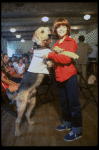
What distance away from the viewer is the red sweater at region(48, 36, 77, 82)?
3.95 feet

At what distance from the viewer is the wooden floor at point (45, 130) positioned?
132 centimetres

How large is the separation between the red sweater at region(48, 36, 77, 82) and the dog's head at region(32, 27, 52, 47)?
167 mm

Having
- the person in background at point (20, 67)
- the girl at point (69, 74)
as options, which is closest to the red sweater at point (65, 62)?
the girl at point (69, 74)

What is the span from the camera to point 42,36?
1.36 meters

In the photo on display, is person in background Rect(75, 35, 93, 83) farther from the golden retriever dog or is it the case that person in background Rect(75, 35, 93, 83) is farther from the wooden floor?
the golden retriever dog

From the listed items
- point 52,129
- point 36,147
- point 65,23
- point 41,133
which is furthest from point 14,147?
point 65,23

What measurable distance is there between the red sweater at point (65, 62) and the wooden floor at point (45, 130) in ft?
2.42

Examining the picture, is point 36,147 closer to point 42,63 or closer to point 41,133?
point 41,133

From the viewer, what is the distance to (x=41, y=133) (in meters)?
1.51

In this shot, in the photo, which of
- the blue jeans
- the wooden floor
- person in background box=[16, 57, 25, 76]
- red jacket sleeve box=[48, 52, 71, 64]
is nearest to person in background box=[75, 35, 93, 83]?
person in background box=[16, 57, 25, 76]

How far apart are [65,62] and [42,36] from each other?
1.42 ft

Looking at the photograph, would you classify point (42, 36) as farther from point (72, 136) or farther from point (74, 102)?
point (72, 136)

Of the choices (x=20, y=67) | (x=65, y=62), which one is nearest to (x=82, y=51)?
(x=20, y=67)

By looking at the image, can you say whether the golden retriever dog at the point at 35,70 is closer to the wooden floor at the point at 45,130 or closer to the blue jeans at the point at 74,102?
the wooden floor at the point at 45,130
